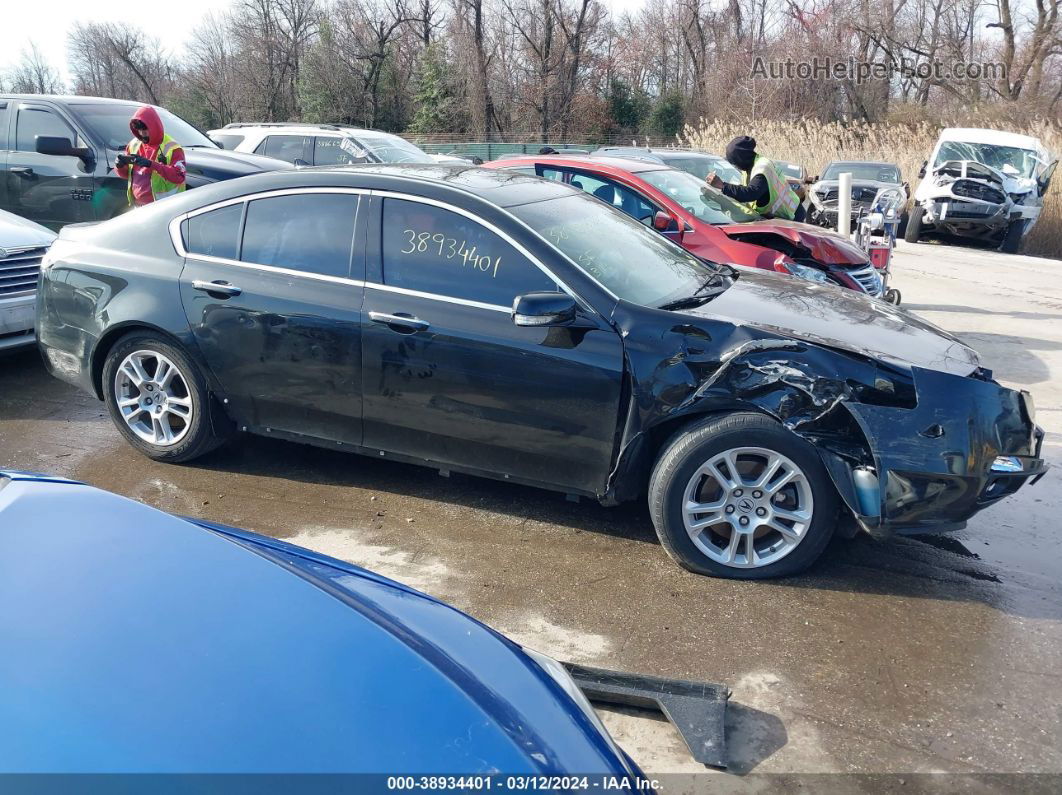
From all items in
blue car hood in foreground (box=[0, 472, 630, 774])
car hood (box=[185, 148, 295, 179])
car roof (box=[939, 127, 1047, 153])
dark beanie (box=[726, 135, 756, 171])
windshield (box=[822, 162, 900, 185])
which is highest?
car roof (box=[939, 127, 1047, 153])

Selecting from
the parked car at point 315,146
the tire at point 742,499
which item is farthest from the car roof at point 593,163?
the parked car at point 315,146

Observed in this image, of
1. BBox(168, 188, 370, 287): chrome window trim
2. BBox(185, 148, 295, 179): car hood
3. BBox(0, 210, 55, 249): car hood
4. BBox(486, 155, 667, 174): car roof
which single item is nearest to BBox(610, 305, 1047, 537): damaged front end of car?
BBox(168, 188, 370, 287): chrome window trim

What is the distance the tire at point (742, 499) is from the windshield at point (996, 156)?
16590 millimetres

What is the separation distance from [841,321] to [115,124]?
8.62 meters

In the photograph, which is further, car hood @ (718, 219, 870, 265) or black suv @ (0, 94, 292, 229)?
black suv @ (0, 94, 292, 229)

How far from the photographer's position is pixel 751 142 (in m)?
8.36

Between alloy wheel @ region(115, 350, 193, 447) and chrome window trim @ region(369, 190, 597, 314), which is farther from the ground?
chrome window trim @ region(369, 190, 597, 314)

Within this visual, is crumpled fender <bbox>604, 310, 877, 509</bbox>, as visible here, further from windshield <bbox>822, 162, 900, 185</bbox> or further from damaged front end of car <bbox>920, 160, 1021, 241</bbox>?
windshield <bbox>822, 162, 900, 185</bbox>

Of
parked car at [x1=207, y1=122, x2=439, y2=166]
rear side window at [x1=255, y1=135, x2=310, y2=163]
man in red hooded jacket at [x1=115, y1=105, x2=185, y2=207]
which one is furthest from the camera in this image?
rear side window at [x1=255, y1=135, x2=310, y2=163]

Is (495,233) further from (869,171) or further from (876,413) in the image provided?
(869,171)

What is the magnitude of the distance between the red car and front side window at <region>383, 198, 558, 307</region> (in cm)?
300

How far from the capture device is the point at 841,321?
169 inches

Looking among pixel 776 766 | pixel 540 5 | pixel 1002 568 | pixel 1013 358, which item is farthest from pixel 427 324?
pixel 540 5

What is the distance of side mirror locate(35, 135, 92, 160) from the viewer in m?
9.16
